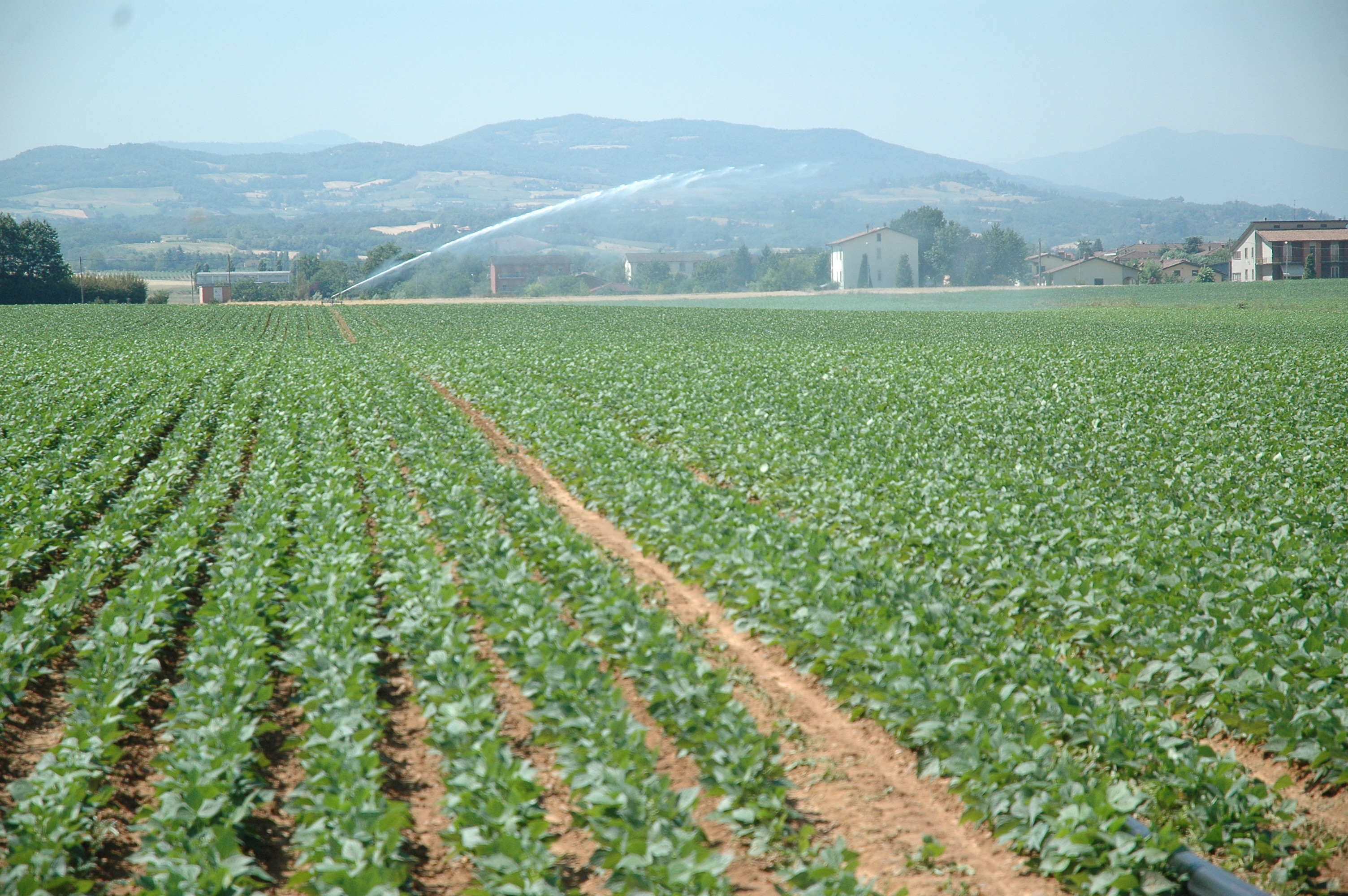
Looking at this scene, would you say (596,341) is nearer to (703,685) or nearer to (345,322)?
(345,322)

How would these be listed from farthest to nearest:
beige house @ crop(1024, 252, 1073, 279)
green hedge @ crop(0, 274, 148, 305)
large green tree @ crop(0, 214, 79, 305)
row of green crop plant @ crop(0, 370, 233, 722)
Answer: beige house @ crop(1024, 252, 1073, 279) < large green tree @ crop(0, 214, 79, 305) < green hedge @ crop(0, 274, 148, 305) < row of green crop plant @ crop(0, 370, 233, 722)

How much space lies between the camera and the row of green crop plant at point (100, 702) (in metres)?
4.14

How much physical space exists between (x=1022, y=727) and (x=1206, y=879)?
3.70 ft

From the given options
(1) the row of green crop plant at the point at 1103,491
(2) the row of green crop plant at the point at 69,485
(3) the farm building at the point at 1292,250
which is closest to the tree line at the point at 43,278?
(2) the row of green crop plant at the point at 69,485

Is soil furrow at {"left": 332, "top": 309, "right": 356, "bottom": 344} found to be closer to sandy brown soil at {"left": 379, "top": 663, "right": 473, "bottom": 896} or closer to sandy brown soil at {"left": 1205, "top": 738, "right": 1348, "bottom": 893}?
sandy brown soil at {"left": 379, "top": 663, "right": 473, "bottom": 896}

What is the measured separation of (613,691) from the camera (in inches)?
215

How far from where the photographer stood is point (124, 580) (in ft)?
24.7

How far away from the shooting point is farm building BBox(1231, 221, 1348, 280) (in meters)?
92.1

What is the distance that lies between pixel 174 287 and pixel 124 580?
140 meters

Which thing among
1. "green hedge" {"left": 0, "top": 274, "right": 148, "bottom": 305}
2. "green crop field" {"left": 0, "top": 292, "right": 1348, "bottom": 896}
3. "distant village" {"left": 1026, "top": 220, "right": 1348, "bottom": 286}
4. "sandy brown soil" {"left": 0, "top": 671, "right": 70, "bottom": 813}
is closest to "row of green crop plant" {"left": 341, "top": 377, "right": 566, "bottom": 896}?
"green crop field" {"left": 0, "top": 292, "right": 1348, "bottom": 896}

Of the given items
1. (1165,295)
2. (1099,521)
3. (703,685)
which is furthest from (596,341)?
(1165,295)

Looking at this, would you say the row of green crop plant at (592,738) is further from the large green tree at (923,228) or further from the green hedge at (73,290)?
the large green tree at (923,228)

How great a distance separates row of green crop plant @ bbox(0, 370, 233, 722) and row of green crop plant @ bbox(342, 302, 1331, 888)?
5023 millimetres

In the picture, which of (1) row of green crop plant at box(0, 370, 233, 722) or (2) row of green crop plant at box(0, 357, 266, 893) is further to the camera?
(1) row of green crop plant at box(0, 370, 233, 722)
